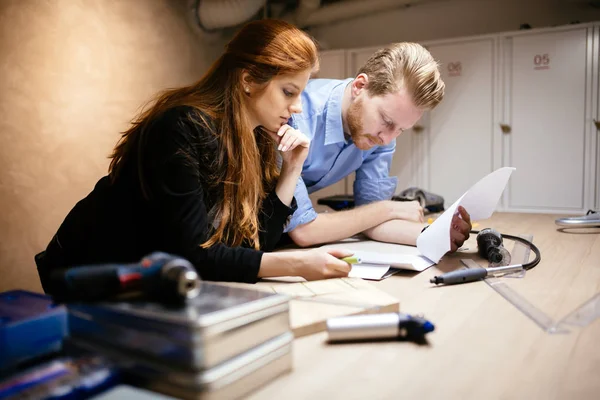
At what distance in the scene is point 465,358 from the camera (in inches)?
25.3

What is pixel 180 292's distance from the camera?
1.67 ft

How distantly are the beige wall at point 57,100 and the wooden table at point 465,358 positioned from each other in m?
2.54

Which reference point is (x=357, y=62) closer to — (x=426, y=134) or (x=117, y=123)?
(x=426, y=134)

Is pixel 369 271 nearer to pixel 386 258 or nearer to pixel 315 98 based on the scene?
pixel 386 258

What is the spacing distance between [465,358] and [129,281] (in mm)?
434

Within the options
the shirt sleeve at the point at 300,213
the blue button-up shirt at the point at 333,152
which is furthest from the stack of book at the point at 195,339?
the blue button-up shirt at the point at 333,152

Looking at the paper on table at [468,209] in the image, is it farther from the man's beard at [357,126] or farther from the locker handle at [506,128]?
the locker handle at [506,128]

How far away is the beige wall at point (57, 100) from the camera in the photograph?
2701 millimetres

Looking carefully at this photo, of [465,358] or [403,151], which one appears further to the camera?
[403,151]

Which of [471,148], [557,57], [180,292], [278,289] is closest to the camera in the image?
[180,292]

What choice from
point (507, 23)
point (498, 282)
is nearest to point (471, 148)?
point (507, 23)

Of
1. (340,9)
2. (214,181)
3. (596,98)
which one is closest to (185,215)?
(214,181)

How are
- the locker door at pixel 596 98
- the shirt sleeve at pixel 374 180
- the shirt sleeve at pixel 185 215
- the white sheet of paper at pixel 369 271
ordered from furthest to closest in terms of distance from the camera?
the locker door at pixel 596 98
the shirt sleeve at pixel 374 180
the white sheet of paper at pixel 369 271
the shirt sleeve at pixel 185 215

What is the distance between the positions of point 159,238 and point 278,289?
28 cm
